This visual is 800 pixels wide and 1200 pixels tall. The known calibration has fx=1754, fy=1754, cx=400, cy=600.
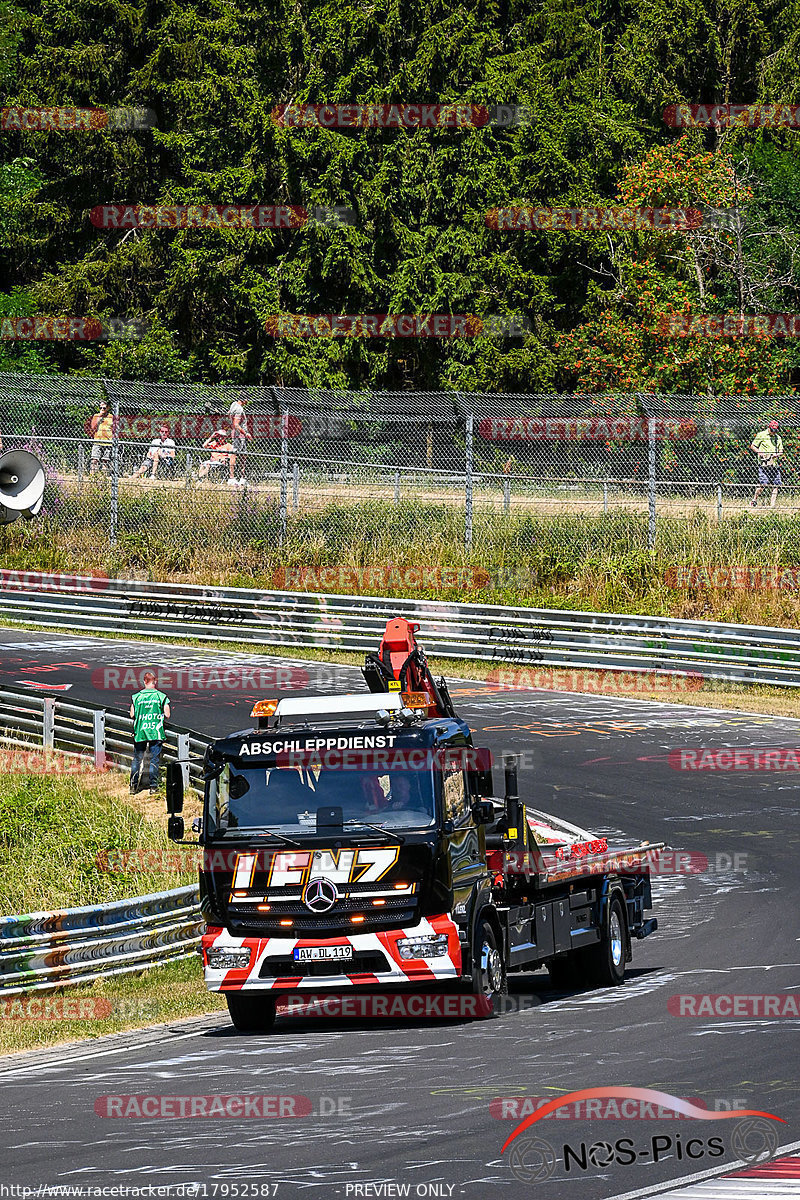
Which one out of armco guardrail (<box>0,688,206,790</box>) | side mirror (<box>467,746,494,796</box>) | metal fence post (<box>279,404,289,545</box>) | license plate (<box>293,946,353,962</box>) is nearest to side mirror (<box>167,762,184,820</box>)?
license plate (<box>293,946,353,962</box>)

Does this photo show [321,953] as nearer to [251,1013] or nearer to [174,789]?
[251,1013]

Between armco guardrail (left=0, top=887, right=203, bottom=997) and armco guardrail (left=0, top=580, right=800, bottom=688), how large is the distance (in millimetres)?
13401

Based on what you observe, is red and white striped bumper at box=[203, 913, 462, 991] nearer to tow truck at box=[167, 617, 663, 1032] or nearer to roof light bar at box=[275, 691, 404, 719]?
tow truck at box=[167, 617, 663, 1032]

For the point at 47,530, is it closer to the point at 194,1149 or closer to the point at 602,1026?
the point at 602,1026

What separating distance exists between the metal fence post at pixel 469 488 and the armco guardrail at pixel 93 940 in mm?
14781

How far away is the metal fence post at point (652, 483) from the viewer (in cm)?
2783

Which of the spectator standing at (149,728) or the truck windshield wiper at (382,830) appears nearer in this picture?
the truck windshield wiper at (382,830)

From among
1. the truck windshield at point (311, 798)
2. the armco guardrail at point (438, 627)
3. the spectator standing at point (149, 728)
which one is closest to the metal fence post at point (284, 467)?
the armco guardrail at point (438, 627)

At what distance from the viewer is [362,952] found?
1138 centimetres

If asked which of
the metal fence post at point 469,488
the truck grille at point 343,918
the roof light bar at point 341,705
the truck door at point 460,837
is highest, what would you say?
the metal fence post at point 469,488

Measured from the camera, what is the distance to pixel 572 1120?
827 cm

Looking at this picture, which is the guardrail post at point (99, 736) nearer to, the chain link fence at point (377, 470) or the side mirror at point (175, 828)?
the side mirror at point (175, 828)

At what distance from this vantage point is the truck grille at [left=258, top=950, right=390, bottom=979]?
37.4 feet

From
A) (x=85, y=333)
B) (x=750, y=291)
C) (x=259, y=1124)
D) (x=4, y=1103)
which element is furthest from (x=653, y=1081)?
(x=85, y=333)
